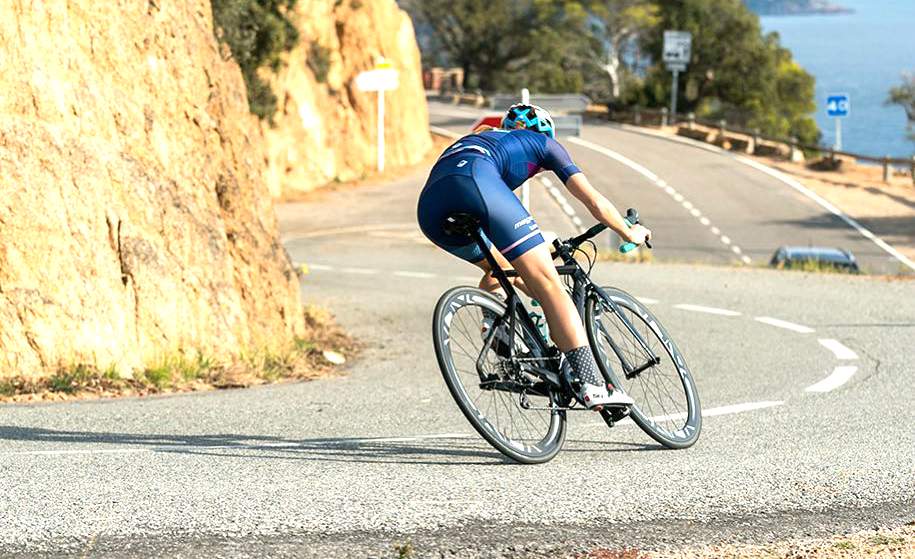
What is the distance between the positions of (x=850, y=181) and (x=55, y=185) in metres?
51.6

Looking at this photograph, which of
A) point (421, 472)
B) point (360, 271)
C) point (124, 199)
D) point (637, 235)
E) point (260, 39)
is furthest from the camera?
point (260, 39)

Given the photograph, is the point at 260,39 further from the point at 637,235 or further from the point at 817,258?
the point at 637,235

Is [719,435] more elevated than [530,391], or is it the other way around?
[530,391]

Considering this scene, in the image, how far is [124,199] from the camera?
10.9 metres

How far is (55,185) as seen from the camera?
1027 centimetres

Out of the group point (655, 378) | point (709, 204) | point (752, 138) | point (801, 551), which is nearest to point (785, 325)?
point (655, 378)

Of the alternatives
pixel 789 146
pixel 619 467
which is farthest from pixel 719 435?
pixel 789 146

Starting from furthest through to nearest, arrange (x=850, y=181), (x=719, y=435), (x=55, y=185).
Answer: (x=850, y=181) → (x=55, y=185) → (x=719, y=435)

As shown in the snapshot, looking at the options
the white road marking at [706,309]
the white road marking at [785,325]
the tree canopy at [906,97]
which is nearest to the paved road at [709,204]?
the white road marking at [706,309]

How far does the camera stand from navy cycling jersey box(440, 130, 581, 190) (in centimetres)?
683

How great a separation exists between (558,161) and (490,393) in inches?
44.3

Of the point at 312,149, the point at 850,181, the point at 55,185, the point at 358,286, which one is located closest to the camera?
the point at 55,185

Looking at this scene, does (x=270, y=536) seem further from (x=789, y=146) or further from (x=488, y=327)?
(x=789, y=146)

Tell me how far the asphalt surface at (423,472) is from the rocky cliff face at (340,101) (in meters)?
33.6
